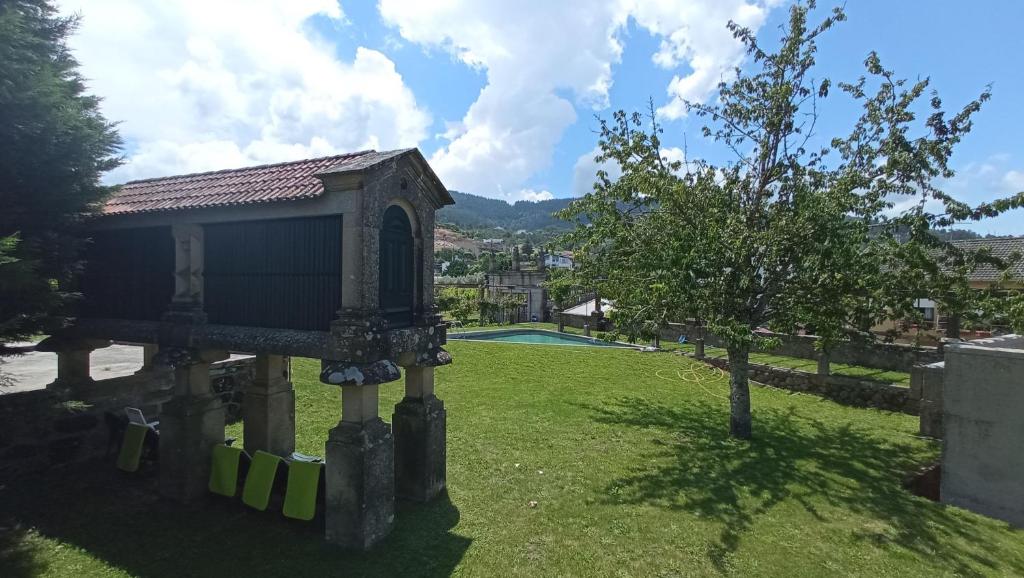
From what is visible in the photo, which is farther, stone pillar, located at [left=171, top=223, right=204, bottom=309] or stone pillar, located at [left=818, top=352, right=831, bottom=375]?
stone pillar, located at [left=818, top=352, right=831, bottom=375]

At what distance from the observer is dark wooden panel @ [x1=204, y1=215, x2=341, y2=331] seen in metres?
6.86

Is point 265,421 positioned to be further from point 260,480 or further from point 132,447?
point 132,447

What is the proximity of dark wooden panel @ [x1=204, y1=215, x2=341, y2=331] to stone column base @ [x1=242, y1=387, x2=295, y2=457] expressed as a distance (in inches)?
76.8

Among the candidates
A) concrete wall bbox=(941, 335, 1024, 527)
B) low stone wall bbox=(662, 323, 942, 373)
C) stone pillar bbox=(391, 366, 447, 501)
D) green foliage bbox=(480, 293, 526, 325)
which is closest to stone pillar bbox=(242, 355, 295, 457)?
stone pillar bbox=(391, 366, 447, 501)

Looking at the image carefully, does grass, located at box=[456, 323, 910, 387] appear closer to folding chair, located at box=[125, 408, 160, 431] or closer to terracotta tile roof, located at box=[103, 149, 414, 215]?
terracotta tile roof, located at box=[103, 149, 414, 215]

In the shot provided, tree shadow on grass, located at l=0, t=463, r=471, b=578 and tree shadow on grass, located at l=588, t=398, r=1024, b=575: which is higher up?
tree shadow on grass, located at l=588, t=398, r=1024, b=575

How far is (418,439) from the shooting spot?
26.4 ft

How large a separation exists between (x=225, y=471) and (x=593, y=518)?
630 cm

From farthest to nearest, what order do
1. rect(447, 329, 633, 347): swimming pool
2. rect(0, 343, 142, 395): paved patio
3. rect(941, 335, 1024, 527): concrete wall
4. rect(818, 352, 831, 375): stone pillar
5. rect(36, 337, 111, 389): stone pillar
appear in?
rect(447, 329, 633, 347): swimming pool
rect(818, 352, 831, 375): stone pillar
rect(0, 343, 142, 395): paved patio
rect(36, 337, 111, 389): stone pillar
rect(941, 335, 1024, 527): concrete wall

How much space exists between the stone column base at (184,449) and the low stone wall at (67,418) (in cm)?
124

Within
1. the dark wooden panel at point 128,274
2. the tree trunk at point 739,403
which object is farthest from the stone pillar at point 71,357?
the tree trunk at point 739,403

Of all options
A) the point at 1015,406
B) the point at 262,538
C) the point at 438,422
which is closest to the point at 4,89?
the point at 262,538

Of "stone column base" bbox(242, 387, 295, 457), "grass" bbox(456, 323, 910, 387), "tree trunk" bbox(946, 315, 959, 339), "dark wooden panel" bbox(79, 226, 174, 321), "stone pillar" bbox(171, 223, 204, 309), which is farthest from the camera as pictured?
"tree trunk" bbox(946, 315, 959, 339)

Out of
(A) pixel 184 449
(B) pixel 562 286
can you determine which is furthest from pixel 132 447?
(B) pixel 562 286
